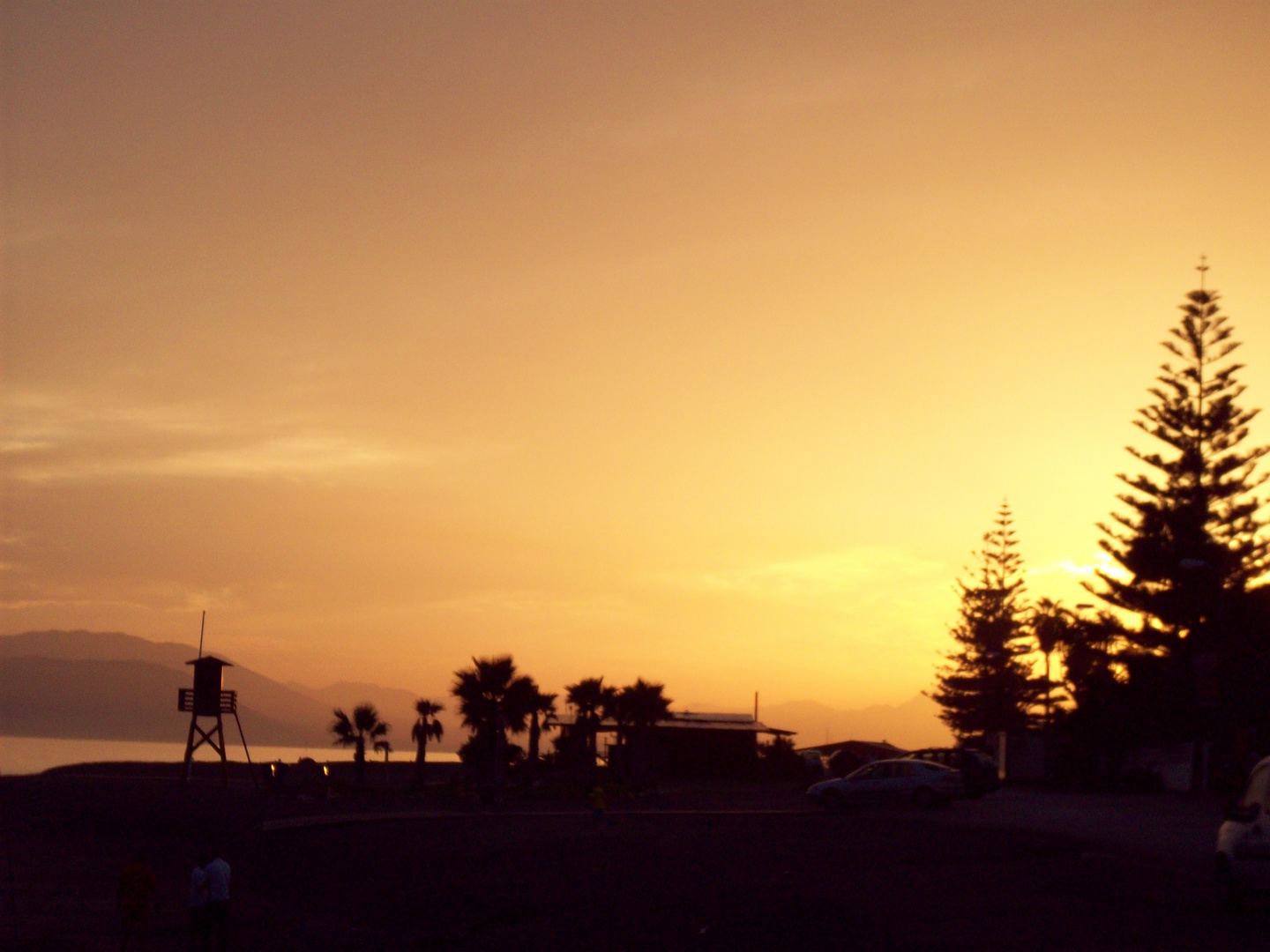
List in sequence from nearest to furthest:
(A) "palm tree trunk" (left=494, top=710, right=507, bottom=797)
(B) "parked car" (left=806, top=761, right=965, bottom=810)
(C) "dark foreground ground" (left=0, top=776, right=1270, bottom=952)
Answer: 1. (C) "dark foreground ground" (left=0, top=776, right=1270, bottom=952)
2. (B) "parked car" (left=806, top=761, right=965, bottom=810)
3. (A) "palm tree trunk" (left=494, top=710, right=507, bottom=797)

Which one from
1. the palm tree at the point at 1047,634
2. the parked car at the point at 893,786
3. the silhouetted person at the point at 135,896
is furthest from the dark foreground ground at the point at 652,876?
the palm tree at the point at 1047,634

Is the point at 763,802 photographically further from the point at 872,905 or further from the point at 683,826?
the point at 872,905

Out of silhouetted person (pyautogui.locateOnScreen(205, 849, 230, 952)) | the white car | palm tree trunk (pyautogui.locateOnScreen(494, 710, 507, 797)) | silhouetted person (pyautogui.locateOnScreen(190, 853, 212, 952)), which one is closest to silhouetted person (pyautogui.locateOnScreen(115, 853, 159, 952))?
silhouetted person (pyautogui.locateOnScreen(190, 853, 212, 952))

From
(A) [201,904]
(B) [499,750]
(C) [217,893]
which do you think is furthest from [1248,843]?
(B) [499,750]

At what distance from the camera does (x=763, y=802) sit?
40469 mm

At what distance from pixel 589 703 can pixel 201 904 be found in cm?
3485

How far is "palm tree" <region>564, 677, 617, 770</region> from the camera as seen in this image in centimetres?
5456

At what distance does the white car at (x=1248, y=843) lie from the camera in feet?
49.5

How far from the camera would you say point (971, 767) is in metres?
36.7

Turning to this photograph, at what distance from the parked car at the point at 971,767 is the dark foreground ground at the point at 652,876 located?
1295 mm

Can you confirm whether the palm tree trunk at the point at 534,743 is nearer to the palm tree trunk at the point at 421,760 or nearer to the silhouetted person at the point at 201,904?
the palm tree trunk at the point at 421,760

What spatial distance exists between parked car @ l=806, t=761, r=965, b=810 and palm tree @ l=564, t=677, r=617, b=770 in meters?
21.5

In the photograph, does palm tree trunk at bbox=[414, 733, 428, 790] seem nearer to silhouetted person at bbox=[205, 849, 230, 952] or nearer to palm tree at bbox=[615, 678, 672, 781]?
palm tree at bbox=[615, 678, 672, 781]

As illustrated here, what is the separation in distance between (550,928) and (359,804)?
22243 millimetres
